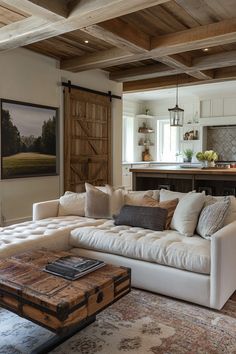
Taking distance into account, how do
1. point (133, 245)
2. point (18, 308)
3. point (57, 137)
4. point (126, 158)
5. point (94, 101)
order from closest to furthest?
point (18, 308) → point (133, 245) → point (57, 137) → point (94, 101) → point (126, 158)

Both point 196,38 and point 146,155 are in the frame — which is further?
point 146,155

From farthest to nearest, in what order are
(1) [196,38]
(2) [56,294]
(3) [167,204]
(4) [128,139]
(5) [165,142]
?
(5) [165,142]
(4) [128,139]
(1) [196,38]
(3) [167,204]
(2) [56,294]

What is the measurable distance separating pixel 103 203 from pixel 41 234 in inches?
37.7

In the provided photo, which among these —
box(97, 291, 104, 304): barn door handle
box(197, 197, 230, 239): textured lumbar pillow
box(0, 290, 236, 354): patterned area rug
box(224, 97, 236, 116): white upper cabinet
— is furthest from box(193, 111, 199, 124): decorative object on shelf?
box(97, 291, 104, 304): barn door handle

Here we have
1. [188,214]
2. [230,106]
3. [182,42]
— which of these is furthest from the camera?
[230,106]

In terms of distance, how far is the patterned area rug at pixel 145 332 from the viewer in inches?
80.0

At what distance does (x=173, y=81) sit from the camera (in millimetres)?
6930

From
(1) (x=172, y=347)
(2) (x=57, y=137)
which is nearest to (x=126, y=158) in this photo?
(2) (x=57, y=137)

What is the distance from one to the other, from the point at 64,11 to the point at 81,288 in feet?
9.57

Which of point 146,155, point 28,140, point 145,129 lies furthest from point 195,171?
point 146,155

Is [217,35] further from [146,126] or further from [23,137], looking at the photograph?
[146,126]

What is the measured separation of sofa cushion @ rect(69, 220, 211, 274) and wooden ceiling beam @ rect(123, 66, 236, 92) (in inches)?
174

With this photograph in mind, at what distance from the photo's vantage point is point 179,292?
264 centimetres

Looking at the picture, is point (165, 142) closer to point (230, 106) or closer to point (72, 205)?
point (230, 106)
